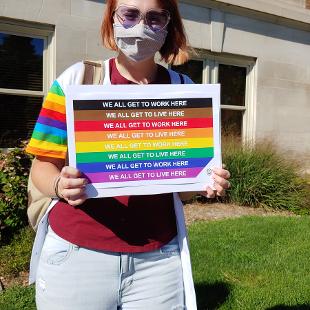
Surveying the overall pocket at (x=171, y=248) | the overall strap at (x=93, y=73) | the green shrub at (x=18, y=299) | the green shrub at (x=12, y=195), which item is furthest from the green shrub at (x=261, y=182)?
the overall strap at (x=93, y=73)

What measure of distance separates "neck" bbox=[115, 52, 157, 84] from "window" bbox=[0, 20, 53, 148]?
5.20 metres

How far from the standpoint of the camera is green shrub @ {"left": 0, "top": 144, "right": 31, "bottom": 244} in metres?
5.16

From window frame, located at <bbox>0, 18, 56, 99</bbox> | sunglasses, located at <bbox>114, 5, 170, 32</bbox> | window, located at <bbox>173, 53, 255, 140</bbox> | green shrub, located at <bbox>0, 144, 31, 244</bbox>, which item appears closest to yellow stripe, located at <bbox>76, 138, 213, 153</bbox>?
sunglasses, located at <bbox>114, 5, 170, 32</bbox>

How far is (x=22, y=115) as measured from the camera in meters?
7.03

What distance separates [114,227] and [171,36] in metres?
0.84

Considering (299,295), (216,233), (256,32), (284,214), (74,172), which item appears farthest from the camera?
(256,32)

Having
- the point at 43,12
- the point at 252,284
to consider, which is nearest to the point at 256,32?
the point at 43,12

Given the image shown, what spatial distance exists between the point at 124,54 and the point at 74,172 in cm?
54

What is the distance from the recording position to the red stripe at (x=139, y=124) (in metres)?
1.77

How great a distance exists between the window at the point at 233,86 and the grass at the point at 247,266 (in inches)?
133

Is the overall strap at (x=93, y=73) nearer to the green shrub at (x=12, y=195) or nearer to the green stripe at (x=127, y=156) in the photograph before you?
the green stripe at (x=127, y=156)

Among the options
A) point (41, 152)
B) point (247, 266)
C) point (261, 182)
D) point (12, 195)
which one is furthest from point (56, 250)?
point (261, 182)

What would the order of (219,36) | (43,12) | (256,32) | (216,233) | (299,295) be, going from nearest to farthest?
(299,295) < (216,233) < (43,12) < (219,36) < (256,32)

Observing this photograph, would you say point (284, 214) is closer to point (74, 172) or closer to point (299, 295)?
point (299, 295)
